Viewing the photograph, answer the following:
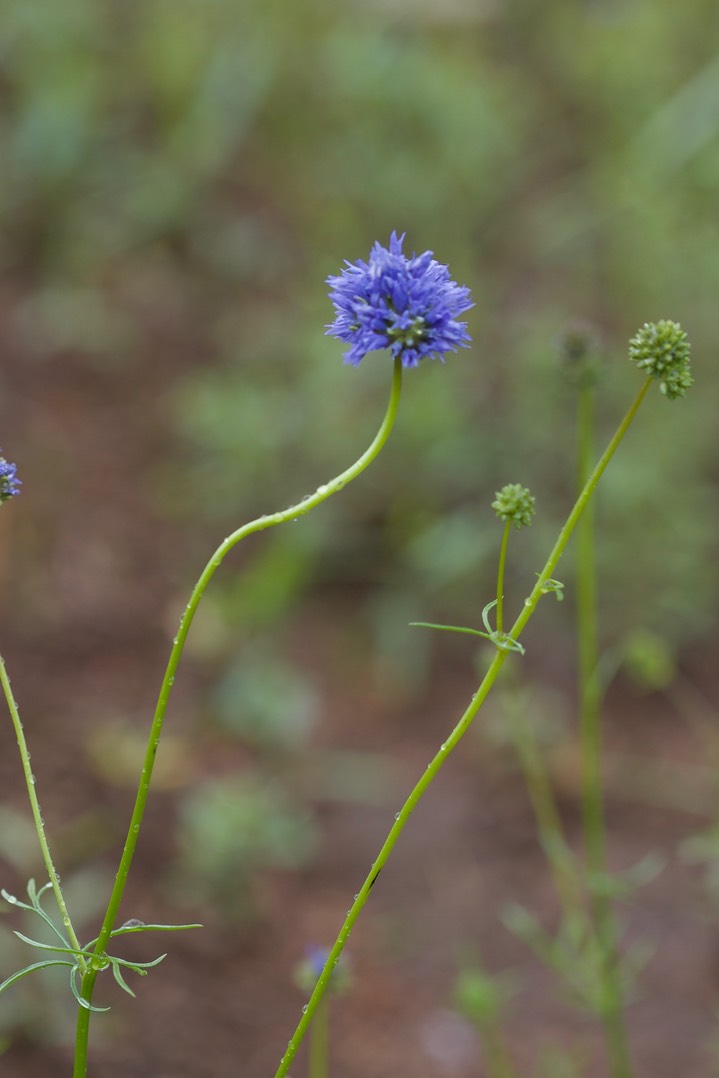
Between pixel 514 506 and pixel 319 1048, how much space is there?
1359mm

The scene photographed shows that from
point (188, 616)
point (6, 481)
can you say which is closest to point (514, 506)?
point (188, 616)

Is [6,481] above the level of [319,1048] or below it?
above

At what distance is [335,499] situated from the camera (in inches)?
149

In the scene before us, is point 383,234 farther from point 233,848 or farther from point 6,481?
point 6,481

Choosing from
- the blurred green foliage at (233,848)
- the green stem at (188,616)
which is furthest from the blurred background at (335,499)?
the green stem at (188,616)

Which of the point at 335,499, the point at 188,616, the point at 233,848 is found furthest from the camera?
the point at 335,499

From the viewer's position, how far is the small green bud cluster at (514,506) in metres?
1.17

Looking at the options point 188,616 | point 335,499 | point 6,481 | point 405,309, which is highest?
→ point 335,499

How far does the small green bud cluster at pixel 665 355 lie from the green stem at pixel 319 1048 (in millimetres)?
1377

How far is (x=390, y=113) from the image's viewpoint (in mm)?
4543

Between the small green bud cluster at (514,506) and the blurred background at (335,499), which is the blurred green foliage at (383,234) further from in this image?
the small green bud cluster at (514,506)

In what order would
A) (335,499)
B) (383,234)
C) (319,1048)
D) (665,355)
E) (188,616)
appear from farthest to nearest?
(383,234) → (335,499) → (319,1048) → (665,355) → (188,616)

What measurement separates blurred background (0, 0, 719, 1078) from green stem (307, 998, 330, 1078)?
0.11 ft

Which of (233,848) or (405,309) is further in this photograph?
(233,848)
